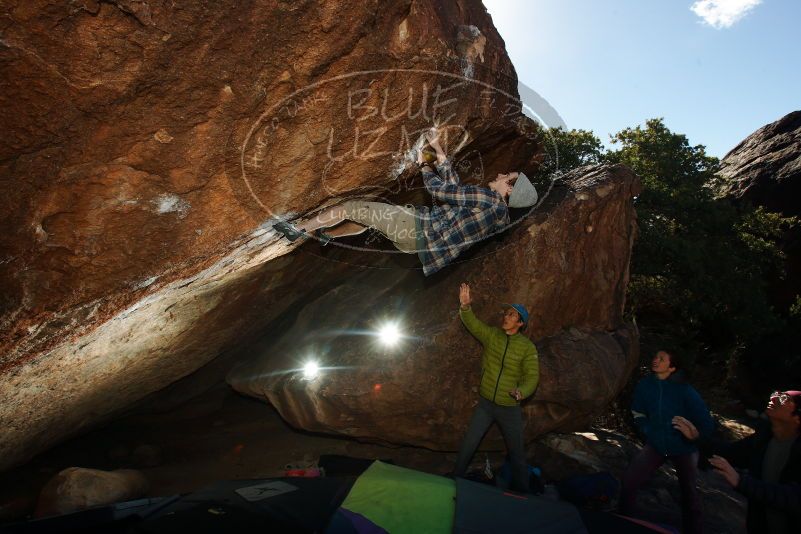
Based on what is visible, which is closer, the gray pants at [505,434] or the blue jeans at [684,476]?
the blue jeans at [684,476]

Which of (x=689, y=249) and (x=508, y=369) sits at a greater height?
(x=689, y=249)

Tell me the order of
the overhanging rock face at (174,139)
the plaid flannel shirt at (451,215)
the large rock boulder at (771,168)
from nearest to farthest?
1. the overhanging rock face at (174,139)
2. the plaid flannel shirt at (451,215)
3. the large rock boulder at (771,168)

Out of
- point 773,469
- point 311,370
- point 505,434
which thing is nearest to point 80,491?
point 311,370

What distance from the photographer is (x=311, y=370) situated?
6262 millimetres

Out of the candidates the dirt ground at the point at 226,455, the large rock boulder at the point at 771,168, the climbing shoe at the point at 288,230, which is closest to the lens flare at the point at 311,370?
the dirt ground at the point at 226,455

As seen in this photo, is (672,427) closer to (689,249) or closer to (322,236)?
(322,236)

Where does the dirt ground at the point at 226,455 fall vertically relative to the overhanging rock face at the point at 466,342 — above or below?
below

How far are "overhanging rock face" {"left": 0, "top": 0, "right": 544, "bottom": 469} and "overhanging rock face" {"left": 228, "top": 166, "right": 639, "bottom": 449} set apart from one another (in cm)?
183

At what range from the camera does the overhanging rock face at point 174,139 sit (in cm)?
293

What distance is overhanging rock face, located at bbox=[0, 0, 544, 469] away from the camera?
2928 millimetres

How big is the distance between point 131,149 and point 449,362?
173 inches

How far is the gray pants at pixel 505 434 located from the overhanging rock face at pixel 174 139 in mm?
2825

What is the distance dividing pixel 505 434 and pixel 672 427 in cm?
164

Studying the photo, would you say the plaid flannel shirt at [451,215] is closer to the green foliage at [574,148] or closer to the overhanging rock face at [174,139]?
the overhanging rock face at [174,139]
